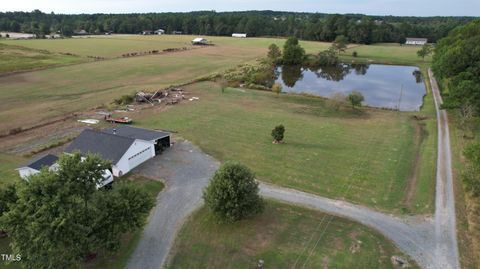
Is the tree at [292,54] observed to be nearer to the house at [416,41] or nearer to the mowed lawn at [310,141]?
Result: the mowed lawn at [310,141]

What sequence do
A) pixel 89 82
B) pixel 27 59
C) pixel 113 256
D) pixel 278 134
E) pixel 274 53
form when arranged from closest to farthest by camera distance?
pixel 113 256 < pixel 278 134 < pixel 89 82 < pixel 27 59 < pixel 274 53

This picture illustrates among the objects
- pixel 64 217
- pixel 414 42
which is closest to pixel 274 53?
pixel 414 42

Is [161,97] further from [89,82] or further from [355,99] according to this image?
[355,99]

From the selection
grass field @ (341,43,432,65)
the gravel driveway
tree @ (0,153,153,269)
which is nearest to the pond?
grass field @ (341,43,432,65)

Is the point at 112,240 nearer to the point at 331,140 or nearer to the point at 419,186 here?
the point at 419,186

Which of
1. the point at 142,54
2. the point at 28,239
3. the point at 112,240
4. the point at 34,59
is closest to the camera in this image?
the point at 28,239

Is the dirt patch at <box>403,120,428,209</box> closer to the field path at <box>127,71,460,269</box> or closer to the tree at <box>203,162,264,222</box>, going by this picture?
the field path at <box>127,71,460,269</box>

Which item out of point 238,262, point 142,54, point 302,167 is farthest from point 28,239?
point 142,54
